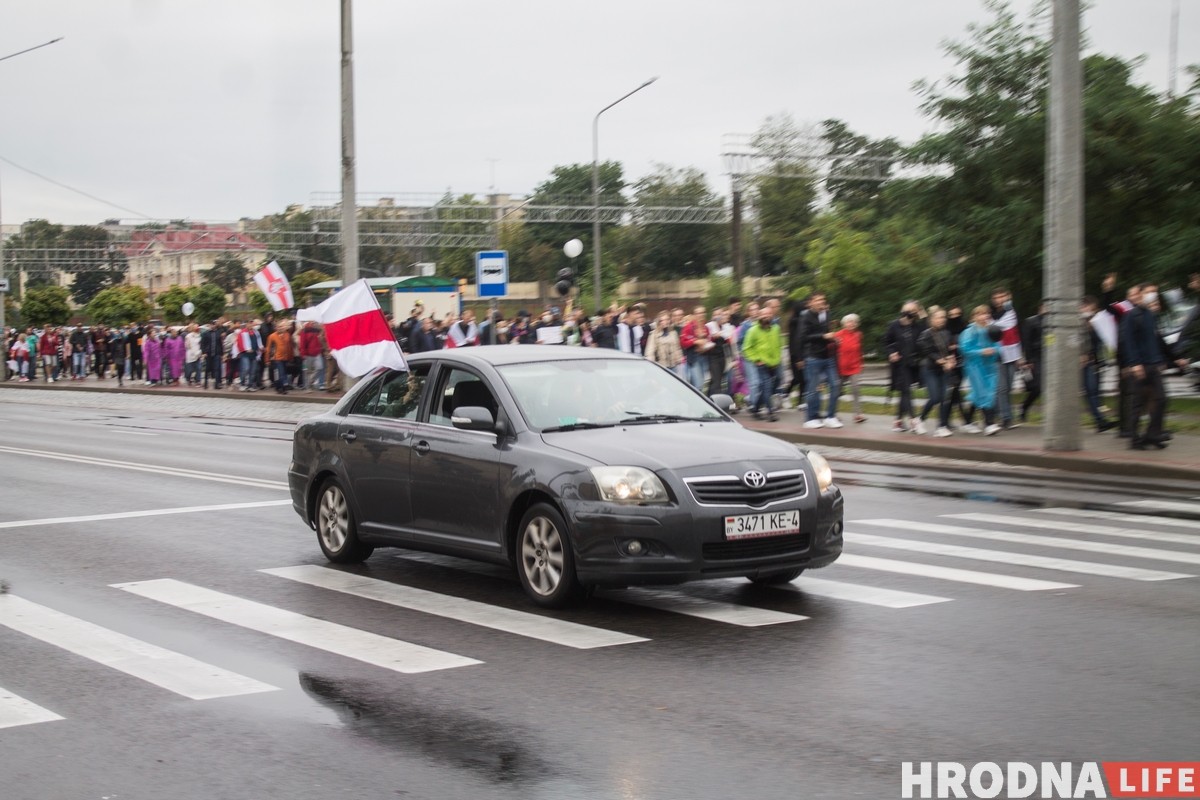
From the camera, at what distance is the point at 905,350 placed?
63.5ft

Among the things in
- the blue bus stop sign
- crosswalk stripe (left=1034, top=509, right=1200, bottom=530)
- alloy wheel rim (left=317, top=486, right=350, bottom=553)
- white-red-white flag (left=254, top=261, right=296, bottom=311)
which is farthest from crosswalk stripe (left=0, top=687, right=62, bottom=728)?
white-red-white flag (left=254, top=261, right=296, bottom=311)

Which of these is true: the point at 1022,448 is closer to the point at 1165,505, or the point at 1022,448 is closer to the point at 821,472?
the point at 1165,505

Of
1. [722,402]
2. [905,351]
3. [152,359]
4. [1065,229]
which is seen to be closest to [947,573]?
[722,402]

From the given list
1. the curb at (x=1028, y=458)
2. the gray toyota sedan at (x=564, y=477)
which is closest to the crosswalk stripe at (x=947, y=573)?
the gray toyota sedan at (x=564, y=477)

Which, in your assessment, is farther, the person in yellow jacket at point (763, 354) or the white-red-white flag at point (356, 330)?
the person in yellow jacket at point (763, 354)

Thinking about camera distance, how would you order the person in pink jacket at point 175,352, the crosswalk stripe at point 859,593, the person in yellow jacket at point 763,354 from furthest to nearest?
the person in pink jacket at point 175,352
the person in yellow jacket at point 763,354
the crosswalk stripe at point 859,593

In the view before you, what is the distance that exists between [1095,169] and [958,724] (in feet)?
75.2

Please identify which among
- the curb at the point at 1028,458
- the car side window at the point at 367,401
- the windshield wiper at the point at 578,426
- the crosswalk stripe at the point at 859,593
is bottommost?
the crosswalk stripe at the point at 859,593

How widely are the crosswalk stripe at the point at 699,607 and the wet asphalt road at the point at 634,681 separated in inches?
1.5

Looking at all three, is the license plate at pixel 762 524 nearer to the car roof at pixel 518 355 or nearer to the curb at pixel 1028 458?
the car roof at pixel 518 355

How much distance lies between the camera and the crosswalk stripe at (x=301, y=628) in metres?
6.96

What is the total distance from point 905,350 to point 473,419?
39.4ft

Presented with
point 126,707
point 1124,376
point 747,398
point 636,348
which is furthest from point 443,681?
point 636,348

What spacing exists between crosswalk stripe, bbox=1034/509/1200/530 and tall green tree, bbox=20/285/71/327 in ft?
345
